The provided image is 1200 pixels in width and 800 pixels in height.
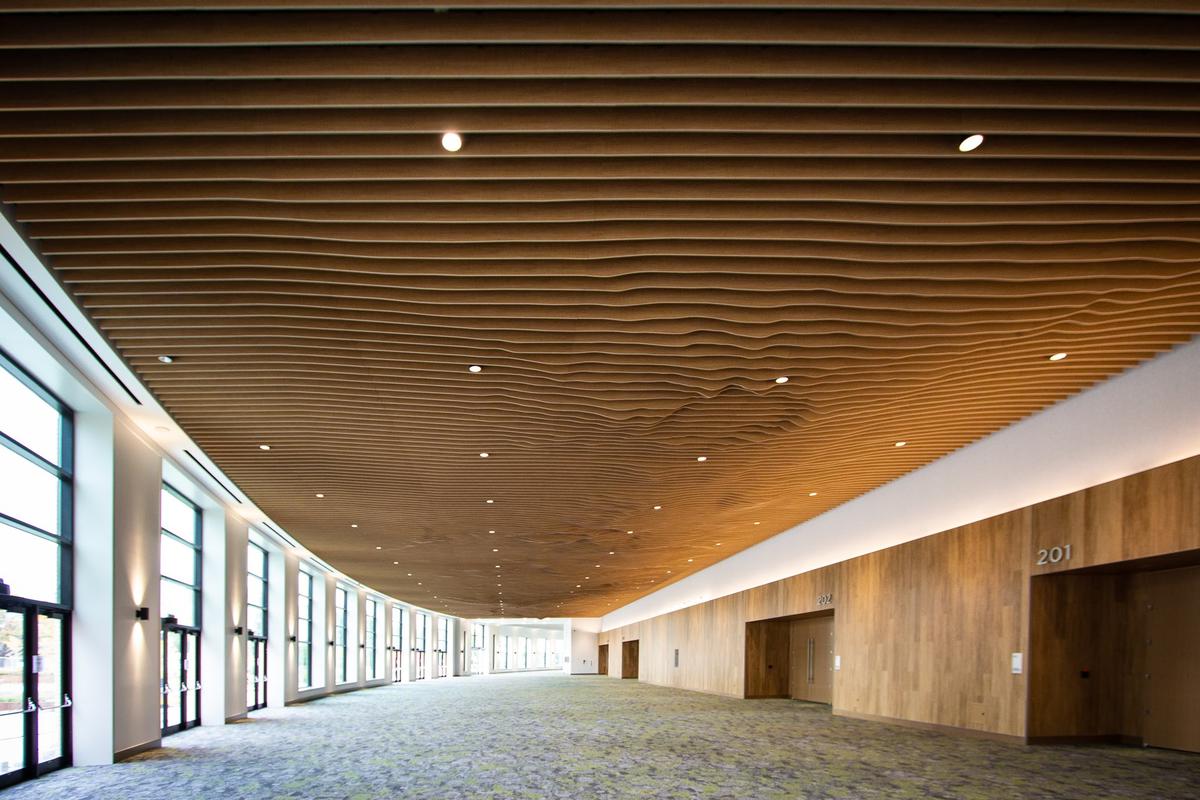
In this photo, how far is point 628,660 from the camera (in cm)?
4494

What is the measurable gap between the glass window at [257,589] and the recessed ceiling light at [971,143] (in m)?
17.8

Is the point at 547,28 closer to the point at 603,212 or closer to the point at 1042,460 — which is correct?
the point at 603,212

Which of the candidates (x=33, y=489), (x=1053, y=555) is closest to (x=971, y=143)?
(x=1053, y=555)

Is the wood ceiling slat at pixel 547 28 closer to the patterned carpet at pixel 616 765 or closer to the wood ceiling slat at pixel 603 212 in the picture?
the wood ceiling slat at pixel 603 212

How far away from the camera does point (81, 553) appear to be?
32.2ft

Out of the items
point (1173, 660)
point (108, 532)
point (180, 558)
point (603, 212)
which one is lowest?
point (1173, 660)

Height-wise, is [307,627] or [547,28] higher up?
[547,28]

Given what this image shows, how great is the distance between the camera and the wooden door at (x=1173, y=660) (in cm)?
929

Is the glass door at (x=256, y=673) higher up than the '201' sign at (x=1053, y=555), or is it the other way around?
the '201' sign at (x=1053, y=555)

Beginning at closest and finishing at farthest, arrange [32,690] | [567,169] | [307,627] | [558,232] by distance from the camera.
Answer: [567,169] < [558,232] < [32,690] < [307,627]

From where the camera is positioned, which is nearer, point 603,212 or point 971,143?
point 971,143

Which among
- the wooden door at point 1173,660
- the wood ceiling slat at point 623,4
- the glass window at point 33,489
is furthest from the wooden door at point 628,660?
the wood ceiling slat at point 623,4

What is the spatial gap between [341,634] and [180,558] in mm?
17067

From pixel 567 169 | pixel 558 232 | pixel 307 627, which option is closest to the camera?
pixel 567 169
